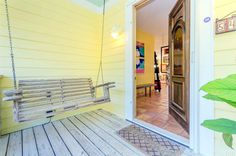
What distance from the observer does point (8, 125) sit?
7.09 feet

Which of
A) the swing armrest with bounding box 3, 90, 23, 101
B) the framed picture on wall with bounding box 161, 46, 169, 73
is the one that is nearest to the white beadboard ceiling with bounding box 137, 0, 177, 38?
the swing armrest with bounding box 3, 90, 23, 101

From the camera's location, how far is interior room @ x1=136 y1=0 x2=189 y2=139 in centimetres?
255

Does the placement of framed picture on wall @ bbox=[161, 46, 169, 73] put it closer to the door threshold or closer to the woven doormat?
the door threshold

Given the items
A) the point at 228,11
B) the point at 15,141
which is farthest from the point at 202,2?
the point at 15,141

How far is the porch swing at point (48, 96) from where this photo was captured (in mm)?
1688

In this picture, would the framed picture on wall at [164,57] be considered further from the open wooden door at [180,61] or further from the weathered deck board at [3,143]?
the weathered deck board at [3,143]

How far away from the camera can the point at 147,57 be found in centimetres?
518

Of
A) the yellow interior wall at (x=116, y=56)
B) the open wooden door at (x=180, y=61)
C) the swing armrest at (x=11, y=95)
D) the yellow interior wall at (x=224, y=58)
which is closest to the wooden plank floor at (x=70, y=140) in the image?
the yellow interior wall at (x=116, y=56)

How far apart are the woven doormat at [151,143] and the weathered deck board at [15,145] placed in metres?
1.34

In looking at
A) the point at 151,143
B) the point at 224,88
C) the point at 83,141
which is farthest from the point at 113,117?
the point at 224,88

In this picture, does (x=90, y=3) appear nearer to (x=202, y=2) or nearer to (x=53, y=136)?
(x=202, y=2)

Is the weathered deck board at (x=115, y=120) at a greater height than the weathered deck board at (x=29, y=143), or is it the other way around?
the weathered deck board at (x=29, y=143)

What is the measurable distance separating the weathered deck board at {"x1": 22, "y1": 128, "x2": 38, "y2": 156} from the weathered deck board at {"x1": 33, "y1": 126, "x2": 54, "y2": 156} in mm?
47

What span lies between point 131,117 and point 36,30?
2.43 m
